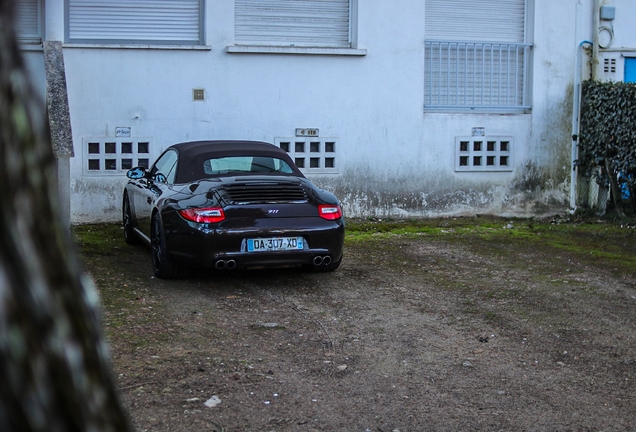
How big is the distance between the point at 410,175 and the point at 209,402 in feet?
30.6

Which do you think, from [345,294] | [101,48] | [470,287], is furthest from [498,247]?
[101,48]

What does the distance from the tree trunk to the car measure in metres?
6.35

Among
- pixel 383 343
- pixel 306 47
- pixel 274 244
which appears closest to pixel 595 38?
pixel 306 47

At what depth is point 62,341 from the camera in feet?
5.11

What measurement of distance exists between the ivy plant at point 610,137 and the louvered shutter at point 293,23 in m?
4.19

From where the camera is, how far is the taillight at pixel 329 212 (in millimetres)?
8430

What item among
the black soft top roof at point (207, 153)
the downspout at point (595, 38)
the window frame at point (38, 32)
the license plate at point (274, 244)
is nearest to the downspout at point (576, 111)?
the downspout at point (595, 38)

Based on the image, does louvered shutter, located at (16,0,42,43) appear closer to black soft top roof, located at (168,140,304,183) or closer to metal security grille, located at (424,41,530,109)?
black soft top roof, located at (168,140,304,183)

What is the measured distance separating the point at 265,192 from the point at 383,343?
7.82ft

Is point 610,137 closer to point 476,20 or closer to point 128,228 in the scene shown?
point 476,20

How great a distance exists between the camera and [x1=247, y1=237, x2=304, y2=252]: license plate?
808cm

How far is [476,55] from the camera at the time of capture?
14.5 m

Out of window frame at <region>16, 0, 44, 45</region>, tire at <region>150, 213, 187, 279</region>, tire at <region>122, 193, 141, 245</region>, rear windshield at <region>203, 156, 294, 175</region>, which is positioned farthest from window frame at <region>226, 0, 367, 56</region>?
tire at <region>150, 213, 187, 279</region>

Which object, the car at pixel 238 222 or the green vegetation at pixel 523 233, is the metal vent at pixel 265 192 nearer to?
the car at pixel 238 222
